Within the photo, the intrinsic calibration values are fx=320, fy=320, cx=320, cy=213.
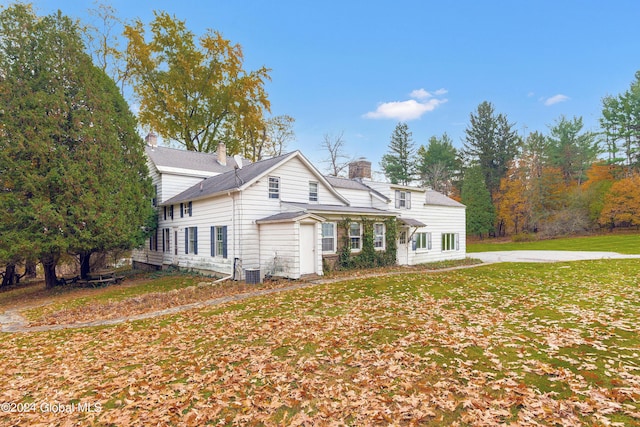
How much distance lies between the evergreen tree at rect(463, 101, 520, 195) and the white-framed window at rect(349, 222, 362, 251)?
37.4 m

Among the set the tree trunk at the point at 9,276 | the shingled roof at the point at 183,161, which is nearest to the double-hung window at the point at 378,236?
the shingled roof at the point at 183,161

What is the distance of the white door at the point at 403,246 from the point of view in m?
20.0

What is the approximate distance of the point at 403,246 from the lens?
20.2 metres

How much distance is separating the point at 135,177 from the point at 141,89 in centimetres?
1616

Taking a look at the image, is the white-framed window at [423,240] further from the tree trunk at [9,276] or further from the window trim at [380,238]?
the tree trunk at [9,276]

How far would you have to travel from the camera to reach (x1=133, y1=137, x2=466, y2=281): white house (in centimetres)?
1436

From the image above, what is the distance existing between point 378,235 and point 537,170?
33704mm

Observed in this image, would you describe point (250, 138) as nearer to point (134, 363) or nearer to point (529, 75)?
point (529, 75)

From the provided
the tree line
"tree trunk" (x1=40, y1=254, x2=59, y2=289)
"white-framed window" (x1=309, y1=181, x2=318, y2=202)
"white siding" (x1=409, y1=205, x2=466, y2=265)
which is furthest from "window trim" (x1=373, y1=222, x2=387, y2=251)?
the tree line

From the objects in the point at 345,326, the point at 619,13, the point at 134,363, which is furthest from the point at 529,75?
the point at 134,363

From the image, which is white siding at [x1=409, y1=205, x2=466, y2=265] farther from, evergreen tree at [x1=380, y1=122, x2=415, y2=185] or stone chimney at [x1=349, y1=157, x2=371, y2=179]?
evergreen tree at [x1=380, y1=122, x2=415, y2=185]

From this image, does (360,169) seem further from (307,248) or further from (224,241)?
(224,241)

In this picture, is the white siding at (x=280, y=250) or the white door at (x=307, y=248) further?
the white door at (x=307, y=248)

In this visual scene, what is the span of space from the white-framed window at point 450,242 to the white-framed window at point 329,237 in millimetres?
11607
